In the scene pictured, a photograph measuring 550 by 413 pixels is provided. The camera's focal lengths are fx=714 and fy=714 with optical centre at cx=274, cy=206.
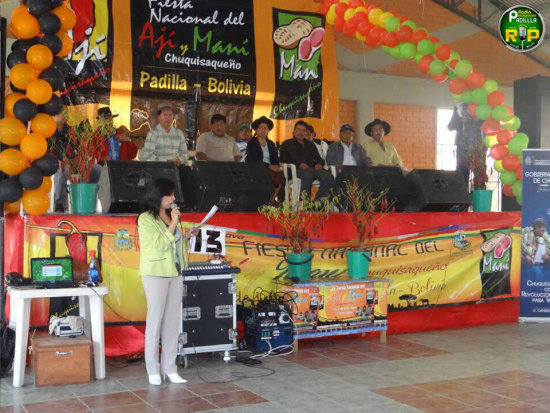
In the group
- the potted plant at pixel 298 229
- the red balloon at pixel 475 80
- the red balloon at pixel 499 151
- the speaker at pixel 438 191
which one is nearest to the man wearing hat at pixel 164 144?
the potted plant at pixel 298 229

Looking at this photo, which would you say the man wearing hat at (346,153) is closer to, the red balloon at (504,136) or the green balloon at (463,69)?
the green balloon at (463,69)

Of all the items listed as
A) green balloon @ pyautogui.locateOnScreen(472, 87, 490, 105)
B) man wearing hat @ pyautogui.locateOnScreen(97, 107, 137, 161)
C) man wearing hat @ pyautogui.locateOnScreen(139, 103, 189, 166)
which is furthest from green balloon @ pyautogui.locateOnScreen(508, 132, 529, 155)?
man wearing hat @ pyautogui.locateOnScreen(97, 107, 137, 161)

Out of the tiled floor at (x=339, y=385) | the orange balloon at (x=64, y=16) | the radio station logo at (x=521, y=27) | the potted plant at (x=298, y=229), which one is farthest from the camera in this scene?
the radio station logo at (x=521, y=27)

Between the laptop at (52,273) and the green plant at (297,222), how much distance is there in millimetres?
1928

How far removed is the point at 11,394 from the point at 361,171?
4188 millimetres

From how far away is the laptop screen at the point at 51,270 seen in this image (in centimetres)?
529

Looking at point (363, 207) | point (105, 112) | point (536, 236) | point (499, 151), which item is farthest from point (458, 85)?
A: point (105, 112)

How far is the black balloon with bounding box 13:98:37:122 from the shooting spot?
540 centimetres

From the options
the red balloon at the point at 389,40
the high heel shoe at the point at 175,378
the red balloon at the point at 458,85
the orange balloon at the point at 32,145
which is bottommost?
the high heel shoe at the point at 175,378

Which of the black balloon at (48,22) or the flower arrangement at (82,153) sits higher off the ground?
the black balloon at (48,22)

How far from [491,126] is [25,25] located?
17.8 ft

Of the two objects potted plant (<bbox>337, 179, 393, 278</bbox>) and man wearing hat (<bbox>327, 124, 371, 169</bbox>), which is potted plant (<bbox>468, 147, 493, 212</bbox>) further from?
man wearing hat (<bbox>327, 124, 371, 169</bbox>)

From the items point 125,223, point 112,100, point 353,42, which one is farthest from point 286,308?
point 353,42

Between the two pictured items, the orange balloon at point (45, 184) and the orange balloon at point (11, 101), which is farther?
the orange balloon at point (45, 184)
